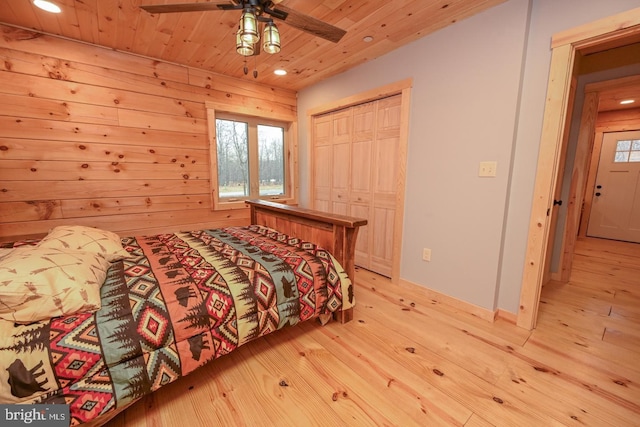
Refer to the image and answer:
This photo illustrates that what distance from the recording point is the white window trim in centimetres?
315

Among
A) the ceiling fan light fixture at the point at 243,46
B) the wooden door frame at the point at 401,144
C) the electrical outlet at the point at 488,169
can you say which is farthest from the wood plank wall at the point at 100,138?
the electrical outlet at the point at 488,169

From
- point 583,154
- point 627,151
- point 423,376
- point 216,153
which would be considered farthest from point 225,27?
point 627,151

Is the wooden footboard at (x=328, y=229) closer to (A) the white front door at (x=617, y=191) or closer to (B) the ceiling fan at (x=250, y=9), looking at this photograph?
(B) the ceiling fan at (x=250, y=9)

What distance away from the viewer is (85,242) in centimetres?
162

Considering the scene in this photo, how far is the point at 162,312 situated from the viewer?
120 centimetres

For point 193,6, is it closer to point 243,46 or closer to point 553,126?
point 243,46

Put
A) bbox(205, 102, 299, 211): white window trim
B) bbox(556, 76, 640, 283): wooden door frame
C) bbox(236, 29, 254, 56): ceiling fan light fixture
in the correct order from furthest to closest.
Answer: bbox(205, 102, 299, 211): white window trim < bbox(556, 76, 640, 283): wooden door frame < bbox(236, 29, 254, 56): ceiling fan light fixture

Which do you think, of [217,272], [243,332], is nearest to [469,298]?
[243,332]

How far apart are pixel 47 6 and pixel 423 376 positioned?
11.8ft

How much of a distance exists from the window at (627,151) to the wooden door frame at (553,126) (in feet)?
13.9

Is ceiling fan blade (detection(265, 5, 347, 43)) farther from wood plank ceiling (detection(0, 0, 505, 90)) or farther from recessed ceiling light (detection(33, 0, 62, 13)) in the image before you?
recessed ceiling light (detection(33, 0, 62, 13))

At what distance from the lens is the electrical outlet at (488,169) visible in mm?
1990

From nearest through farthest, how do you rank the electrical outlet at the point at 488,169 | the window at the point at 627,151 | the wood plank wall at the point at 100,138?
the electrical outlet at the point at 488,169
the wood plank wall at the point at 100,138
the window at the point at 627,151

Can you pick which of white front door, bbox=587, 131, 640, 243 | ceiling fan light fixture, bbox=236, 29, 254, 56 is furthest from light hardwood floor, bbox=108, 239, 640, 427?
white front door, bbox=587, 131, 640, 243
